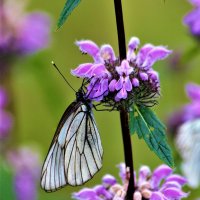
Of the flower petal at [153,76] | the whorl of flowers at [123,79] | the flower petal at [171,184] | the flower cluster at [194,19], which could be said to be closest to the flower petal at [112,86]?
the whorl of flowers at [123,79]

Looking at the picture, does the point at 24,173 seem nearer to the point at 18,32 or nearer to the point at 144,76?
the point at 18,32

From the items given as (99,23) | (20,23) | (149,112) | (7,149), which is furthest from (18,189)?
(99,23)

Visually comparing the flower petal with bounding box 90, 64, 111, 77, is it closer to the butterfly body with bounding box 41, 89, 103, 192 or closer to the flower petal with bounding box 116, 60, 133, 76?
the flower petal with bounding box 116, 60, 133, 76

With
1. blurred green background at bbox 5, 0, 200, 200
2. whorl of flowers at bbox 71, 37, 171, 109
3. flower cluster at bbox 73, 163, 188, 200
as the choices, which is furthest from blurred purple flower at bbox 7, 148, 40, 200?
whorl of flowers at bbox 71, 37, 171, 109

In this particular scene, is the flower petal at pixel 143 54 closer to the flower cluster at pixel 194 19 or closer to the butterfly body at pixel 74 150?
the butterfly body at pixel 74 150

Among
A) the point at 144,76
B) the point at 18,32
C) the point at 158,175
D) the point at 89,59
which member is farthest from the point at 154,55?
the point at 89,59

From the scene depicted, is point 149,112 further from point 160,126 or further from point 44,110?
point 44,110

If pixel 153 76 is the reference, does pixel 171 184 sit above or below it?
below
